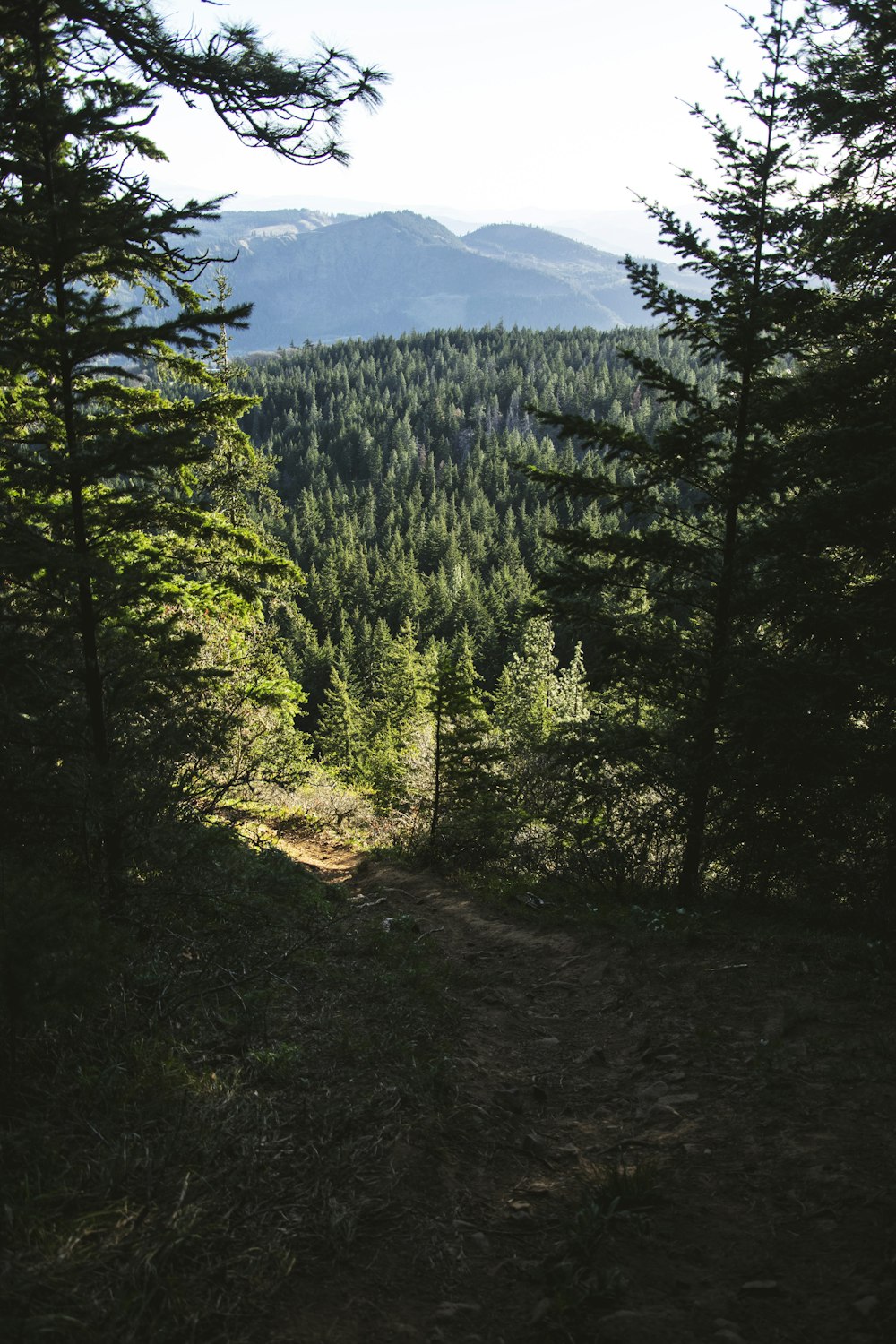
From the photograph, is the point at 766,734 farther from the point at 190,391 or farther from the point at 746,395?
the point at 190,391

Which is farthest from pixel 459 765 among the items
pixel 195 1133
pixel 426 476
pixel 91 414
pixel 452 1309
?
pixel 426 476

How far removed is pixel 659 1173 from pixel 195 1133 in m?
2.47

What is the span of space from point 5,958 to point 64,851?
3.56 m

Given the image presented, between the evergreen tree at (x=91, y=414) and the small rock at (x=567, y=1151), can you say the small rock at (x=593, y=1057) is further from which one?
the evergreen tree at (x=91, y=414)

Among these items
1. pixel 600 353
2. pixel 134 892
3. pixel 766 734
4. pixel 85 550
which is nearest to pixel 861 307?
pixel 766 734

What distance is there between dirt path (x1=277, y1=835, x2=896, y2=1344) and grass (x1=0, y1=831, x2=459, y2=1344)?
0.24 meters

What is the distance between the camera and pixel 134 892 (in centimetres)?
624

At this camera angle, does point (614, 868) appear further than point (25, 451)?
Yes

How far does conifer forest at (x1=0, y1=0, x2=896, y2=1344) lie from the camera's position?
319 centimetres

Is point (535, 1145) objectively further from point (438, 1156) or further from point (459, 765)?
point (459, 765)

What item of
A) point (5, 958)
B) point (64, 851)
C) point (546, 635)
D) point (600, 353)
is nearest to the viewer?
point (5, 958)

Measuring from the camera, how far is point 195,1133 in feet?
12.1

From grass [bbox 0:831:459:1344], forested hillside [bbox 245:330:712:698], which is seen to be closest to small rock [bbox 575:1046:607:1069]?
grass [bbox 0:831:459:1344]

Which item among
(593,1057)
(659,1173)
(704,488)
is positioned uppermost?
(704,488)
